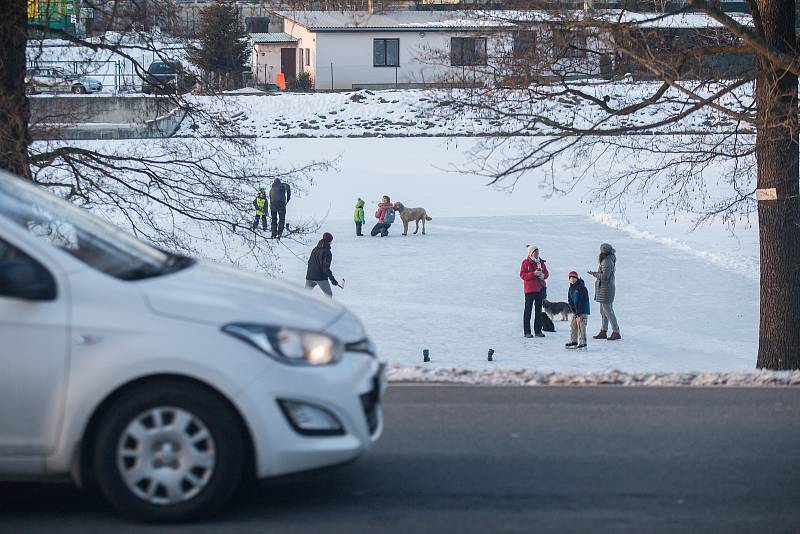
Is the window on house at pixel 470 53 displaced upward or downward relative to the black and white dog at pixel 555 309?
upward

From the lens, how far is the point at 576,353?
55.6ft

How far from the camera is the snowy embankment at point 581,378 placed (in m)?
8.02

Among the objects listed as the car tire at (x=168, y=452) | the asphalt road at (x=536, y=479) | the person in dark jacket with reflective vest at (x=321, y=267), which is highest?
the car tire at (x=168, y=452)

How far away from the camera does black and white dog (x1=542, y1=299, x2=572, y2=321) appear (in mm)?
19078

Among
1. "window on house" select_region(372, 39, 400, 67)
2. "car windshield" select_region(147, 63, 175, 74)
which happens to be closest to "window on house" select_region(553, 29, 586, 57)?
"car windshield" select_region(147, 63, 175, 74)

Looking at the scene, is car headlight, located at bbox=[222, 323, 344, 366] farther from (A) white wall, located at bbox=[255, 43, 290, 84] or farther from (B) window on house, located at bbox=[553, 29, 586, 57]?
(A) white wall, located at bbox=[255, 43, 290, 84]

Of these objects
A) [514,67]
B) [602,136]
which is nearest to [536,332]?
[602,136]

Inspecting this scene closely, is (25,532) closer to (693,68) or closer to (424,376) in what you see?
(424,376)

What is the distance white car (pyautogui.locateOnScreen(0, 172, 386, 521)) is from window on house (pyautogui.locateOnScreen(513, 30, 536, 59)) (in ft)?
28.0

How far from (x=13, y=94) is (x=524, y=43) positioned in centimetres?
580

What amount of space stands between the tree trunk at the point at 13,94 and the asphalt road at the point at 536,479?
23.6 feet

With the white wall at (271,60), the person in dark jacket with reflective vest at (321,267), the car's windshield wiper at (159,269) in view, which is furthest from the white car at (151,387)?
the white wall at (271,60)

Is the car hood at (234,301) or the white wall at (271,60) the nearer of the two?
the car hood at (234,301)

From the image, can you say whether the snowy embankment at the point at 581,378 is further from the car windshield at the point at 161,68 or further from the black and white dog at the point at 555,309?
the black and white dog at the point at 555,309
